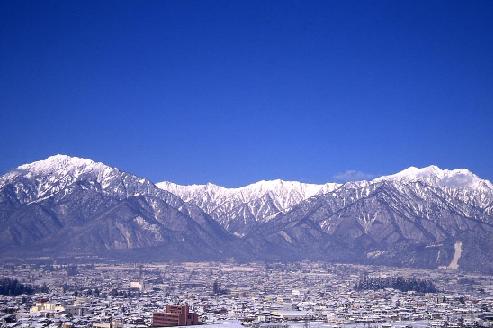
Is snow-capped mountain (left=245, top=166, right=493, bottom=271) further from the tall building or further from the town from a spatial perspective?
the tall building

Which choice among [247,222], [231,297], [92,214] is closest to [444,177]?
[247,222]

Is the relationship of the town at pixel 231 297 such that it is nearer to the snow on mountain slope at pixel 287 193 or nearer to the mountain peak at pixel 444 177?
the snow on mountain slope at pixel 287 193

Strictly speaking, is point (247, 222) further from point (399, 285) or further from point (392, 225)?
point (399, 285)

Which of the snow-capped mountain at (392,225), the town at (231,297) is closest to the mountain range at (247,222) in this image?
the snow-capped mountain at (392,225)

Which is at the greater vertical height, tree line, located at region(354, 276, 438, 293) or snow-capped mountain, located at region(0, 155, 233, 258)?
snow-capped mountain, located at region(0, 155, 233, 258)

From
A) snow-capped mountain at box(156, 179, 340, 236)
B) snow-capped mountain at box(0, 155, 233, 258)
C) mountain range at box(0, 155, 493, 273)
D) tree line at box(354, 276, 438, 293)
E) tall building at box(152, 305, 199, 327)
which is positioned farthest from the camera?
snow-capped mountain at box(156, 179, 340, 236)

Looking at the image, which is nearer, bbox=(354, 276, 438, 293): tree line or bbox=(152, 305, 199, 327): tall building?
bbox=(152, 305, 199, 327): tall building

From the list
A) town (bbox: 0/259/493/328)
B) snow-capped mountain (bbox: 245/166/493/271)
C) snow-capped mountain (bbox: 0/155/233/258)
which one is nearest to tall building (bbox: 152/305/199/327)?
town (bbox: 0/259/493/328)
